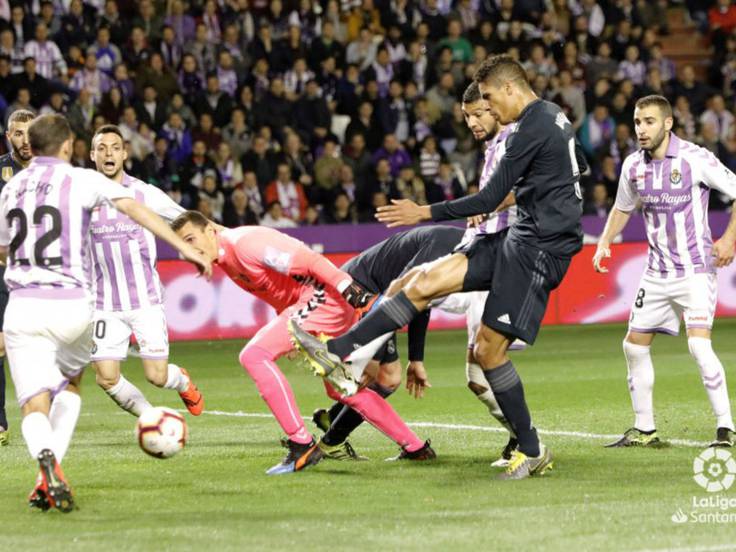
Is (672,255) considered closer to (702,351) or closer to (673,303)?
(673,303)

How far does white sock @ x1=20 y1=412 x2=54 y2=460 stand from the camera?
6812 millimetres

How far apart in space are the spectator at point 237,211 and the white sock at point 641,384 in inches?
389

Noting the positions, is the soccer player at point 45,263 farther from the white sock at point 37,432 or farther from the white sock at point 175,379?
the white sock at point 175,379

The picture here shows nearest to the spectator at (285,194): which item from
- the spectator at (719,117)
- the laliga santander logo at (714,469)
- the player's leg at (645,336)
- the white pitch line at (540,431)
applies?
the spectator at (719,117)

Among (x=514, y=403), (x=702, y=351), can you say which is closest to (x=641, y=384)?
(x=702, y=351)

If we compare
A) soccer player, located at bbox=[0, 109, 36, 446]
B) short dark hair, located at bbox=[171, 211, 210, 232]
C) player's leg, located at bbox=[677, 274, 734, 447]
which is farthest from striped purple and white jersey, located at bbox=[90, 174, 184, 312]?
player's leg, located at bbox=[677, 274, 734, 447]

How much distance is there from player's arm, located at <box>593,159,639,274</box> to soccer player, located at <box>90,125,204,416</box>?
2898 mm

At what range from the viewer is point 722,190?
8875 millimetres

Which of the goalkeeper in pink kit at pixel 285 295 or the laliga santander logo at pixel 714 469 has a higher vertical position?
the goalkeeper in pink kit at pixel 285 295

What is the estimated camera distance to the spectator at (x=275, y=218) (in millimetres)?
18516

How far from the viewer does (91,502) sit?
7.20 metres

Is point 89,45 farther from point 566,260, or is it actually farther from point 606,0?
point 566,260

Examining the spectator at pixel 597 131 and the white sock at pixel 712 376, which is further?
the spectator at pixel 597 131

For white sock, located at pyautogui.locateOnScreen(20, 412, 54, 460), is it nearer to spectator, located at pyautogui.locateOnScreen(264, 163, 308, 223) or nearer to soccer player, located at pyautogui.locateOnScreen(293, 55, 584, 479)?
soccer player, located at pyautogui.locateOnScreen(293, 55, 584, 479)
